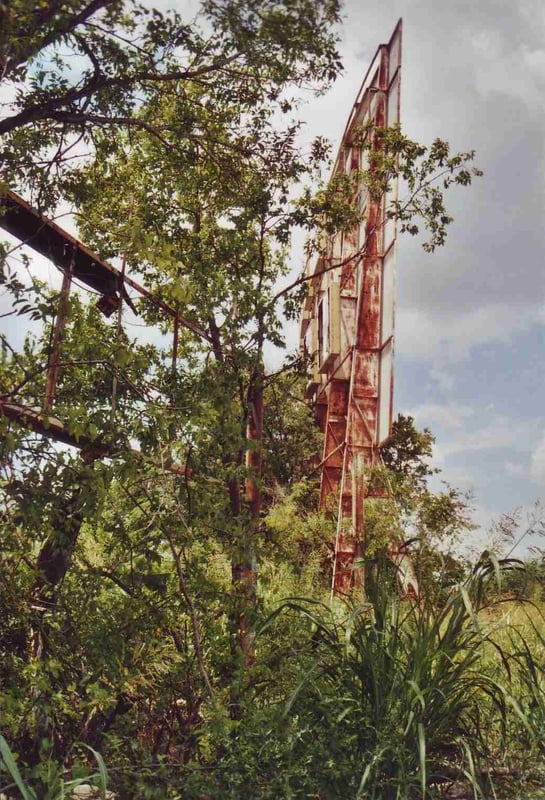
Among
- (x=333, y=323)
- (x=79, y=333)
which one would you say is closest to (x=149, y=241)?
(x=79, y=333)

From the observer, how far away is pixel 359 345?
1596 centimetres

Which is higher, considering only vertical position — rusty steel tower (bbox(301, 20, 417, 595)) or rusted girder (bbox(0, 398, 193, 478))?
rusty steel tower (bbox(301, 20, 417, 595))

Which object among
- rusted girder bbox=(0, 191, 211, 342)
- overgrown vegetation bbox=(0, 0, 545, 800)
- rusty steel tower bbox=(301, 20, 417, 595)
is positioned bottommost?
overgrown vegetation bbox=(0, 0, 545, 800)

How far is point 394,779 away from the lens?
4.13 meters

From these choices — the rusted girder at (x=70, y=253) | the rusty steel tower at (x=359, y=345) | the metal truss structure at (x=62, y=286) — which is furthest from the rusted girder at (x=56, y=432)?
the rusty steel tower at (x=359, y=345)

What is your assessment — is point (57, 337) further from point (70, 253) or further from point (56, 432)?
point (70, 253)

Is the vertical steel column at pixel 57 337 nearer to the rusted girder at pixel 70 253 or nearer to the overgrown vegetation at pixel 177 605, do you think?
the overgrown vegetation at pixel 177 605

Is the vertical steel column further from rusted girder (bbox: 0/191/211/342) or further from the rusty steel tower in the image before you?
the rusty steel tower

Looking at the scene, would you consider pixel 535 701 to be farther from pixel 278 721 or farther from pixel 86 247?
pixel 86 247

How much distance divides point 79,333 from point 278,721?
4.22 m

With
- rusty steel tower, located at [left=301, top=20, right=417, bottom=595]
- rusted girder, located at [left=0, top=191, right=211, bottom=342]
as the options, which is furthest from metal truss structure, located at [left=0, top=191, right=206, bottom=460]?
rusty steel tower, located at [left=301, top=20, right=417, bottom=595]

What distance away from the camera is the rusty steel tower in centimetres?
1482

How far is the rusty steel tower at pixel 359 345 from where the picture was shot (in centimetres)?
1482

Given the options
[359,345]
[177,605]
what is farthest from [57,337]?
[359,345]
